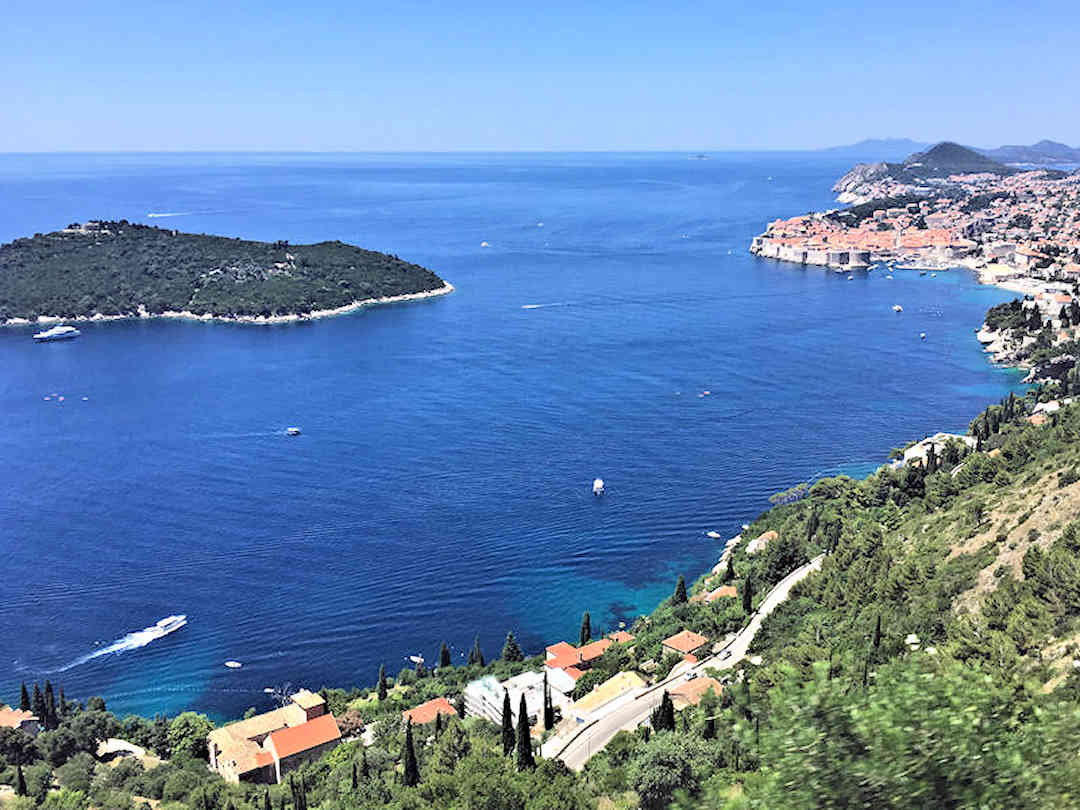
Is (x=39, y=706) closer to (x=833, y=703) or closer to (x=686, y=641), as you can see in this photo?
(x=686, y=641)

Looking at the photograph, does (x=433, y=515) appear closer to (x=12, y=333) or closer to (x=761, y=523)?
(x=761, y=523)

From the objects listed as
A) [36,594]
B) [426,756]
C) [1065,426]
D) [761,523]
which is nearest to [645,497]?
[761,523]

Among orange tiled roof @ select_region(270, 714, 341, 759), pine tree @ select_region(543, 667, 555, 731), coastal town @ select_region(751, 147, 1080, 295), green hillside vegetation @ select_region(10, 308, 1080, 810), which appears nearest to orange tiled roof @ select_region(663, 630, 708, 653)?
green hillside vegetation @ select_region(10, 308, 1080, 810)

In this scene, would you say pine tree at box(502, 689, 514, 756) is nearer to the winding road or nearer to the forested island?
the winding road

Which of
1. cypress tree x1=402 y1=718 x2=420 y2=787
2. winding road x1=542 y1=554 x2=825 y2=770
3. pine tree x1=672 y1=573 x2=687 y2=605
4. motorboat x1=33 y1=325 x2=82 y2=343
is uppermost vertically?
motorboat x1=33 y1=325 x2=82 y2=343

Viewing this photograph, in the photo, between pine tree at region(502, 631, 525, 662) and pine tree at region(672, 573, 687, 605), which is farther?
pine tree at region(672, 573, 687, 605)

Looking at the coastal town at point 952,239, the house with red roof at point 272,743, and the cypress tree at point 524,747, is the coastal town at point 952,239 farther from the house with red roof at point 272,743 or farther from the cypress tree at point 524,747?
the house with red roof at point 272,743
